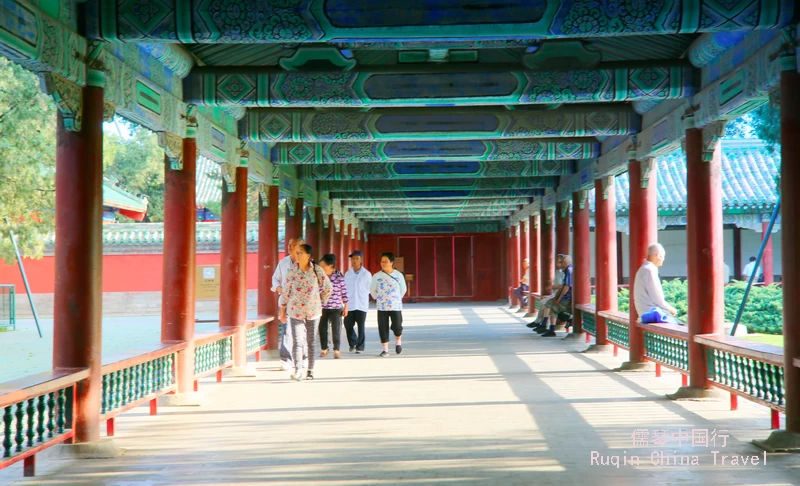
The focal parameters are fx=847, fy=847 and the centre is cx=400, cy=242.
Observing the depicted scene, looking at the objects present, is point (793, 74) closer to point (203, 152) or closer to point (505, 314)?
point (203, 152)

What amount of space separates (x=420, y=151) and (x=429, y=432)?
6.08 meters

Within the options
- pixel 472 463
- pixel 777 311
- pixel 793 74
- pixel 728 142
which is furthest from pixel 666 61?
pixel 728 142

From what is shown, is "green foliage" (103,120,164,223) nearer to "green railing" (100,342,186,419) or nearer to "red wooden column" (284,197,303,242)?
"red wooden column" (284,197,303,242)

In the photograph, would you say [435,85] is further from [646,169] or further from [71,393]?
[71,393]

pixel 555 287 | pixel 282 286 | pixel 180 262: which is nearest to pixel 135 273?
pixel 555 287

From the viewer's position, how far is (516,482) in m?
4.71

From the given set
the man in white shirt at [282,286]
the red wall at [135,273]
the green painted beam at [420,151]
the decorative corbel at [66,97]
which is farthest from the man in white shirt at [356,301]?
the red wall at [135,273]

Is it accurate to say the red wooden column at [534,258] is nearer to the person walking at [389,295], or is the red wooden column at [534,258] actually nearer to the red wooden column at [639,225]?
the person walking at [389,295]

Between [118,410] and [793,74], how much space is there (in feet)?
17.1

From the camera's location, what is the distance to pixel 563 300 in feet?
49.2

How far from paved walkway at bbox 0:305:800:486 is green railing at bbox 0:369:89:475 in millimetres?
198

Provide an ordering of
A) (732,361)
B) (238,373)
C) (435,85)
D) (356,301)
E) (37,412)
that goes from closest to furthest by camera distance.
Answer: (37,412) → (732,361) → (435,85) → (238,373) → (356,301)

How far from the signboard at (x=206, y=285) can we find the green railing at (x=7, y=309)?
553 cm

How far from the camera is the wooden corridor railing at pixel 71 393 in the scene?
4742 mm
